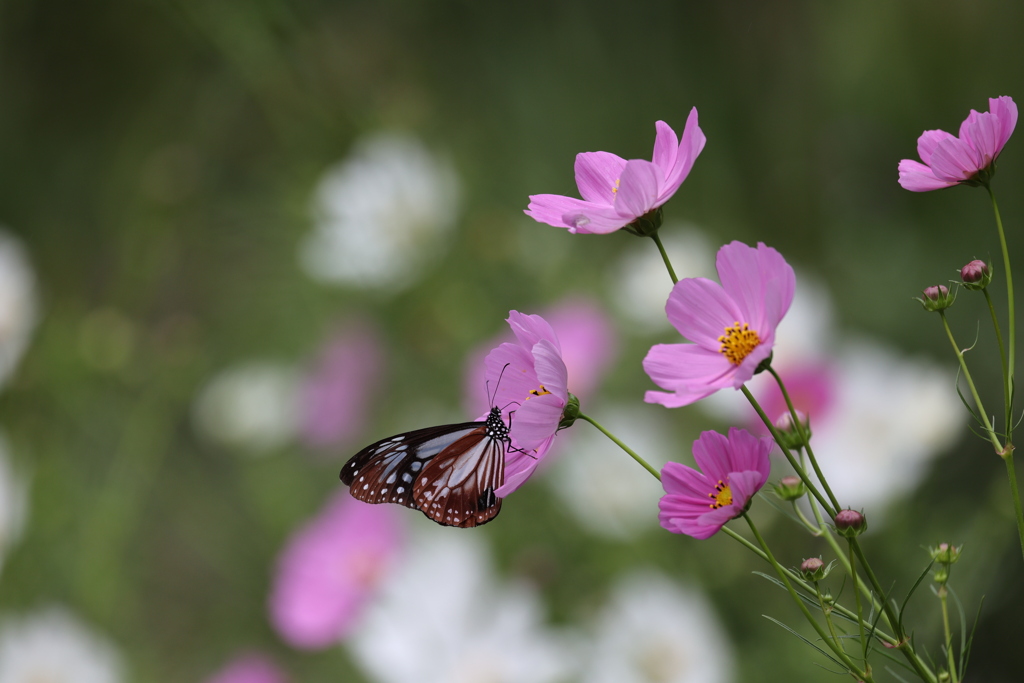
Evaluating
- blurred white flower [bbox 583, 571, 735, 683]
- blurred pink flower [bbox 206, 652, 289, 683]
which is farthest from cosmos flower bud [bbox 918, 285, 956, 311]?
blurred pink flower [bbox 206, 652, 289, 683]

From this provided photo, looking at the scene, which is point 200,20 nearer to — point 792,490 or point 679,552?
point 679,552

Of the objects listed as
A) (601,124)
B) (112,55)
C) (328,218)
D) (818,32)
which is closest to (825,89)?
(818,32)

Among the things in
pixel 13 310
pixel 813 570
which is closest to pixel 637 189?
pixel 813 570

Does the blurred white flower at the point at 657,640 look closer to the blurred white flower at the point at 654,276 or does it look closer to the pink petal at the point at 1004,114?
the blurred white flower at the point at 654,276

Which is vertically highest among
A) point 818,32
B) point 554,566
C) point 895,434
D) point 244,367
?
point 818,32

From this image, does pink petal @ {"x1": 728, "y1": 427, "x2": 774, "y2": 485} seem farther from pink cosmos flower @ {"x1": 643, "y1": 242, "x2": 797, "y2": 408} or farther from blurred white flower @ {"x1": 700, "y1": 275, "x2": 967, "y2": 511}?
blurred white flower @ {"x1": 700, "y1": 275, "x2": 967, "y2": 511}

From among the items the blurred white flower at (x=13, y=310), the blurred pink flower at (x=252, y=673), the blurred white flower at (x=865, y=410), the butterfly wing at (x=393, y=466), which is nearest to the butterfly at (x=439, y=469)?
the butterfly wing at (x=393, y=466)
